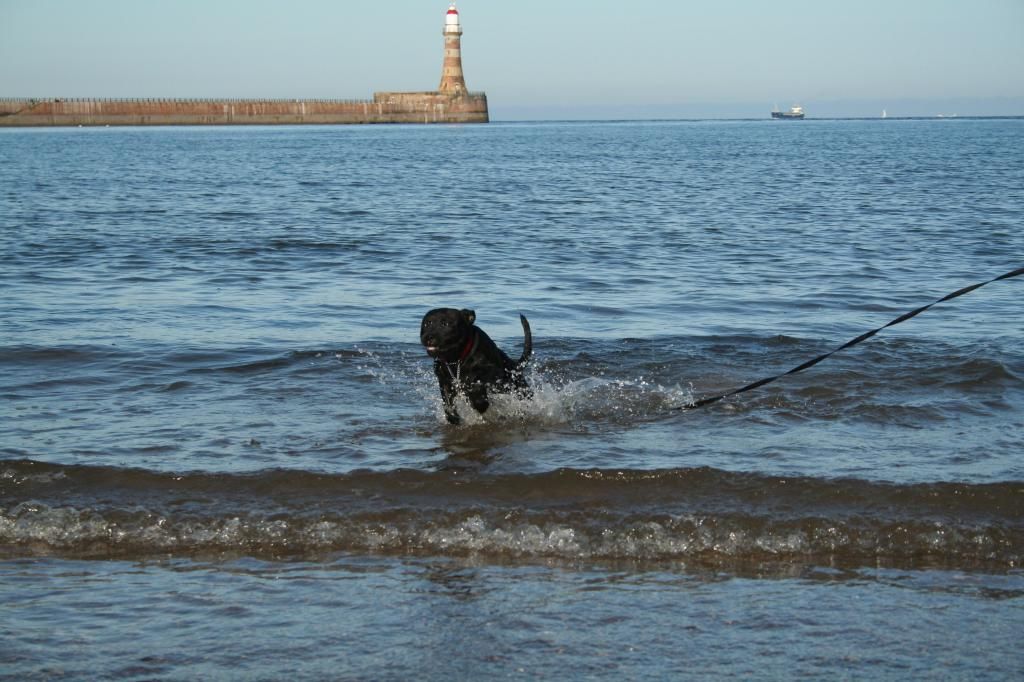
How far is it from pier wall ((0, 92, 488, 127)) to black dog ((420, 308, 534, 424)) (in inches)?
4159

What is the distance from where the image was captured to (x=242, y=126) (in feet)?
407

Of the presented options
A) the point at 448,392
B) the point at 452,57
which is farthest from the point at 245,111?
the point at 448,392

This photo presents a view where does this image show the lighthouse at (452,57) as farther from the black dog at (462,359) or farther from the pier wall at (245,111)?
the black dog at (462,359)

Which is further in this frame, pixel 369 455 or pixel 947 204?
pixel 947 204

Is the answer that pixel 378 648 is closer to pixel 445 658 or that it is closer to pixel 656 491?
pixel 445 658

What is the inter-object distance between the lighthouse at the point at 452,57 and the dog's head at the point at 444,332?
103 m

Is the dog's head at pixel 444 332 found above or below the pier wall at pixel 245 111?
below

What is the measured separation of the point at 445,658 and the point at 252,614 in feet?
2.89

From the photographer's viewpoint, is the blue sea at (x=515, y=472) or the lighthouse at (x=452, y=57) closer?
the blue sea at (x=515, y=472)

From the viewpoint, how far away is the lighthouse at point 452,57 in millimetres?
106812

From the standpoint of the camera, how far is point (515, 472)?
656 centimetres

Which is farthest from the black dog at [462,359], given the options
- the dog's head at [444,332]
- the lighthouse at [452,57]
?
the lighthouse at [452,57]

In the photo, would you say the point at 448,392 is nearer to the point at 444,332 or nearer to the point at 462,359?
the point at 462,359

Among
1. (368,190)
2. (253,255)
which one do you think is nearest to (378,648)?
(253,255)
